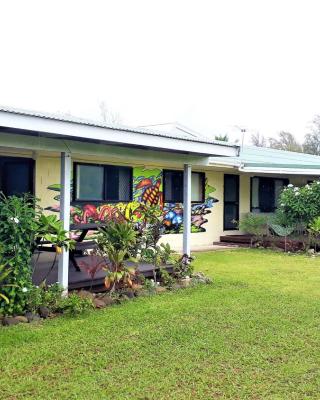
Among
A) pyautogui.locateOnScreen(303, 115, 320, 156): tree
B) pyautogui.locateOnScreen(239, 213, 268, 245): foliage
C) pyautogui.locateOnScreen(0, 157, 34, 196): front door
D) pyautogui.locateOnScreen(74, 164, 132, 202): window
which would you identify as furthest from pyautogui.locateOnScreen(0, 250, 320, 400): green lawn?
pyautogui.locateOnScreen(303, 115, 320, 156): tree

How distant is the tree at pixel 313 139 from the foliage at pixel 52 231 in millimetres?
39295

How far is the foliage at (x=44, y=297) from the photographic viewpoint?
5672 mm

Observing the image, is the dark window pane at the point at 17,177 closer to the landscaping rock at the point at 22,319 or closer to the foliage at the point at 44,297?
the foliage at the point at 44,297

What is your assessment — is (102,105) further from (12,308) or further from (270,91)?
(12,308)

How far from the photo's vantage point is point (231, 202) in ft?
50.9

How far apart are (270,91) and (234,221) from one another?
2478 centimetres

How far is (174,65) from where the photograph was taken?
2991 cm

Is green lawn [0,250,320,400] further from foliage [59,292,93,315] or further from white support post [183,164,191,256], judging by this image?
white support post [183,164,191,256]

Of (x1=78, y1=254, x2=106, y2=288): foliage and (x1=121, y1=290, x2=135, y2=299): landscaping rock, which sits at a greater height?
(x1=78, y1=254, x2=106, y2=288): foliage

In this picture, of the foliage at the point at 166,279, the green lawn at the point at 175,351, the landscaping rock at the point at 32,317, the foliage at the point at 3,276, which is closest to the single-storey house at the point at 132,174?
the landscaping rock at the point at 32,317

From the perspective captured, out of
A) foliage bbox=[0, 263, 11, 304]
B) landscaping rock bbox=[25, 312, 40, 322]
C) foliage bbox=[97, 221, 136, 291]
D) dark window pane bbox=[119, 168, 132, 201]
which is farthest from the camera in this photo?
dark window pane bbox=[119, 168, 132, 201]

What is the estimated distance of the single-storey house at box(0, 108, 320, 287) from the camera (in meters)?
6.16

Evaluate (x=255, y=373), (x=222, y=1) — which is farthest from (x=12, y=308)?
(x=222, y=1)

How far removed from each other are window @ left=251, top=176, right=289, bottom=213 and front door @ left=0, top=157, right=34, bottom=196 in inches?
333
